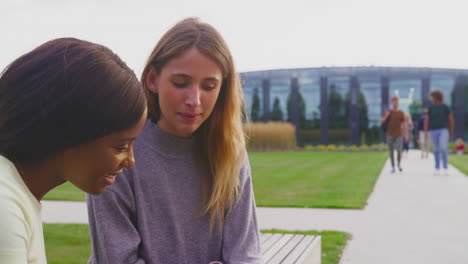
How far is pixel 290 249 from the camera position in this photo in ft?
11.2

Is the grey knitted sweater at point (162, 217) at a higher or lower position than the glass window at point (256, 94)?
higher

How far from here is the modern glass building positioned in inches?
1241

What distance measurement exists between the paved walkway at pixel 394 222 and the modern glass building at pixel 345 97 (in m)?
23.7

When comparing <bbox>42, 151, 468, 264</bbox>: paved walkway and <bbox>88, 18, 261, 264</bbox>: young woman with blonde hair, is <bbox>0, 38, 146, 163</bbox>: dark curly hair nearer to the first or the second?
<bbox>88, 18, 261, 264</bbox>: young woman with blonde hair

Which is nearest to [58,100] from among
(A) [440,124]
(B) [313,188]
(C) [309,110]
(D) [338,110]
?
(B) [313,188]

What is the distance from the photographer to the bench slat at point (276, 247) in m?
3.18

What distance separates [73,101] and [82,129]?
0.08m

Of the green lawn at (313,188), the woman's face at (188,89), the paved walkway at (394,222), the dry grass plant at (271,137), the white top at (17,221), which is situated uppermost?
the woman's face at (188,89)

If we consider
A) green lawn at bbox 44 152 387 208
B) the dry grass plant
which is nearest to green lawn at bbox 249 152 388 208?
green lawn at bbox 44 152 387 208

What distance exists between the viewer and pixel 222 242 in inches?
89.3

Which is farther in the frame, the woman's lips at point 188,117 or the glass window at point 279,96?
the glass window at point 279,96

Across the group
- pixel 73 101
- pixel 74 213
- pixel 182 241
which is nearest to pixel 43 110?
pixel 73 101

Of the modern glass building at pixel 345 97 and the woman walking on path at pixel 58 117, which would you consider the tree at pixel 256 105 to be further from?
the woman walking on path at pixel 58 117

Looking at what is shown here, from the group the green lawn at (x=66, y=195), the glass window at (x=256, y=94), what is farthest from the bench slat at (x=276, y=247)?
the glass window at (x=256, y=94)
